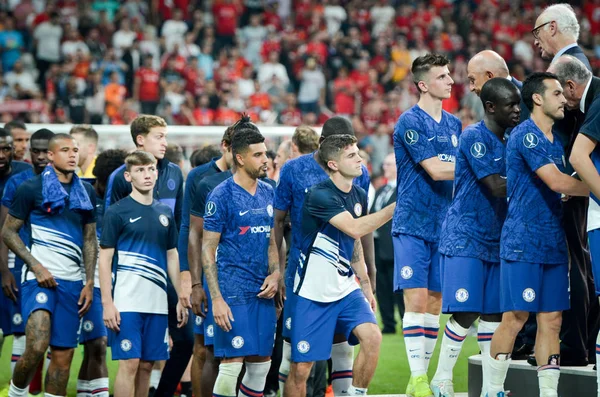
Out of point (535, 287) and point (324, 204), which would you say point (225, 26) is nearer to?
point (324, 204)

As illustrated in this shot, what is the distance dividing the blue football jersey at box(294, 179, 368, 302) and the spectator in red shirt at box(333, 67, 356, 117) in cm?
1434

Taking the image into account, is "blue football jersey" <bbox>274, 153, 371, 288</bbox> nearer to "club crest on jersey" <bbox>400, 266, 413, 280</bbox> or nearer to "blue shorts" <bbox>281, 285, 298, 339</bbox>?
"blue shorts" <bbox>281, 285, 298, 339</bbox>

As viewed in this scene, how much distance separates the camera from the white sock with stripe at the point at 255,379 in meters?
6.93

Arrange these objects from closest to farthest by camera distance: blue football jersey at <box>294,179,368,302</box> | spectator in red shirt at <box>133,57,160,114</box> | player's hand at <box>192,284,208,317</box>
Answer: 1. blue football jersey at <box>294,179,368,302</box>
2. player's hand at <box>192,284,208,317</box>
3. spectator in red shirt at <box>133,57,160,114</box>

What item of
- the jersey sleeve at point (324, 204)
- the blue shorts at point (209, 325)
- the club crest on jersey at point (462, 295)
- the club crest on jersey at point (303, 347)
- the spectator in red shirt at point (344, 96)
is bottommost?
the club crest on jersey at point (303, 347)

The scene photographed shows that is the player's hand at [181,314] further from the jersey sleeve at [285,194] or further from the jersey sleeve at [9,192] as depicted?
the jersey sleeve at [9,192]

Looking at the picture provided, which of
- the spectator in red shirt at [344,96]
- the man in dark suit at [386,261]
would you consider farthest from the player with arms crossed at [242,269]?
the spectator in red shirt at [344,96]

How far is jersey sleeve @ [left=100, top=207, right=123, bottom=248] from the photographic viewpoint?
7.35m

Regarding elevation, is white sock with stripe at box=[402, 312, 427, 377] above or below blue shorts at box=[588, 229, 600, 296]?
below

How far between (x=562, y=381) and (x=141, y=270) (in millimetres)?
3209

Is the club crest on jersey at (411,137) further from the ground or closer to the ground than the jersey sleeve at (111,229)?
further from the ground

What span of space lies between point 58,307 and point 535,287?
3.78 metres

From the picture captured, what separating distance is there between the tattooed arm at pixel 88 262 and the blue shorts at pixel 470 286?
2911 mm

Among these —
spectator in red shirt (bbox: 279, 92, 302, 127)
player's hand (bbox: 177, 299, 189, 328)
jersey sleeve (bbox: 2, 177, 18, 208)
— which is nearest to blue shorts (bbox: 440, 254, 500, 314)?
player's hand (bbox: 177, 299, 189, 328)
